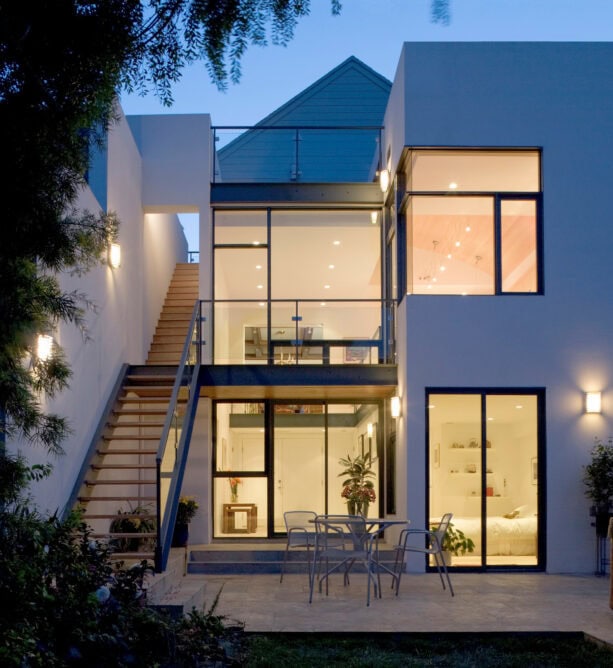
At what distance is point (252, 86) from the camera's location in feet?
9.82

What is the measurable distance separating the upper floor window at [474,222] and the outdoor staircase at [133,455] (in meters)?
3.44

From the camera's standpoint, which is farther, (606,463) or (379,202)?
(379,202)

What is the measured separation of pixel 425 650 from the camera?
20.6ft

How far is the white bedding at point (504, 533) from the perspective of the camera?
10.2 meters

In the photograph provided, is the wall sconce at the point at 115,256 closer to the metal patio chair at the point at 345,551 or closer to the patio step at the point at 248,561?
the patio step at the point at 248,561

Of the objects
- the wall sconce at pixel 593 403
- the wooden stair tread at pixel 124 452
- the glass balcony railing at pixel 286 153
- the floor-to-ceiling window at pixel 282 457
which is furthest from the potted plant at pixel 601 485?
the glass balcony railing at pixel 286 153

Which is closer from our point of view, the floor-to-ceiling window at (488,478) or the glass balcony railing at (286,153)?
the floor-to-ceiling window at (488,478)

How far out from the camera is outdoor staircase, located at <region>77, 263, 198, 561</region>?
9.21m

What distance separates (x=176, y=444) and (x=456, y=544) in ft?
11.5

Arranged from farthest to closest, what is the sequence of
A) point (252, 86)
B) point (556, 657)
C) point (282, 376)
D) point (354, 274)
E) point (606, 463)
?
1. point (354, 274)
2. point (282, 376)
3. point (606, 463)
4. point (556, 657)
5. point (252, 86)

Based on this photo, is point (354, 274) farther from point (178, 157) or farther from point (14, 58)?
Result: point (14, 58)

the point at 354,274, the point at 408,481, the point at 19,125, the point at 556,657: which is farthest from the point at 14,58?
the point at 354,274

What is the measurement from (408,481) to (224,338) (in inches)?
131

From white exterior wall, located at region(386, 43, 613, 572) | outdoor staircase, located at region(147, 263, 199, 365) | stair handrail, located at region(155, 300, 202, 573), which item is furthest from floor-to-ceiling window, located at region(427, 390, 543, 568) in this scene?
outdoor staircase, located at region(147, 263, 199, 365)
